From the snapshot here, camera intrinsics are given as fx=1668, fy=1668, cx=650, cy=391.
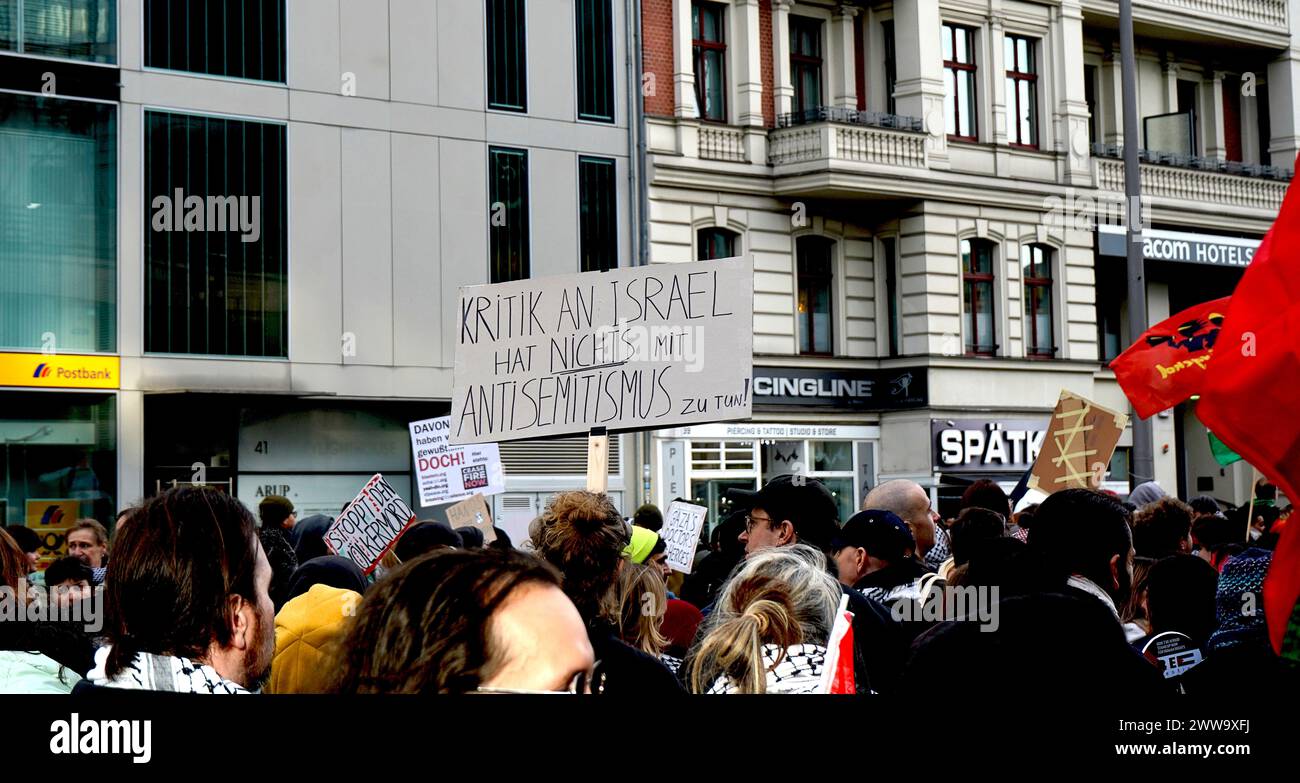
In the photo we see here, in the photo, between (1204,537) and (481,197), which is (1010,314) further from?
(1204,537)

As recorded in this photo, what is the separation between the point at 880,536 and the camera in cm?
666

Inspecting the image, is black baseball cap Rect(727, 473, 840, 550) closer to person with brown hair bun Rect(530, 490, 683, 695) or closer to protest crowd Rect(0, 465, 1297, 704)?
protest crowd Rect(0, 465, 1297, 704)

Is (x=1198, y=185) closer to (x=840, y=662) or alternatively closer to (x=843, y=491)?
(x=843, y=491)

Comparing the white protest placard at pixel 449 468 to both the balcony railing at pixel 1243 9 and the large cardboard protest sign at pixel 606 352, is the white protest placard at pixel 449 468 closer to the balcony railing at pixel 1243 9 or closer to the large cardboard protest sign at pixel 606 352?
the large cardboard protest sign at pixel 606 352

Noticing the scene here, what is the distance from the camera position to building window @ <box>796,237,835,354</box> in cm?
2688

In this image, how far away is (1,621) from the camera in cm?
471

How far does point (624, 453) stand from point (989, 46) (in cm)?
977

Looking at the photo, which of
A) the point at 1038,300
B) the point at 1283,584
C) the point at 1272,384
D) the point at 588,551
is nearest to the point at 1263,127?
the point at 1038,300

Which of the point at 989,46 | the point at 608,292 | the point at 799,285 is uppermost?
the point at 989,46

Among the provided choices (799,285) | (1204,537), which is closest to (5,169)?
(799,285)

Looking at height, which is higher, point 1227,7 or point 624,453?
point 1227,7

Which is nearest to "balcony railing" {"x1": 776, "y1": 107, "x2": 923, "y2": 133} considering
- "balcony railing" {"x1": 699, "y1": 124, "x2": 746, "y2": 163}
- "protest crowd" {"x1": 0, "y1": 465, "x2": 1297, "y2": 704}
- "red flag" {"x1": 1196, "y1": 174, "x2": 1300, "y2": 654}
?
"balcony railing" {"x1": 699, "y1": 124, "x2": 746, "y2": 163}

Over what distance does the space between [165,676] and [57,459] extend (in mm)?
18059

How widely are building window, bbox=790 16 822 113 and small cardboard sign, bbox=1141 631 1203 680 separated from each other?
21874 mm
